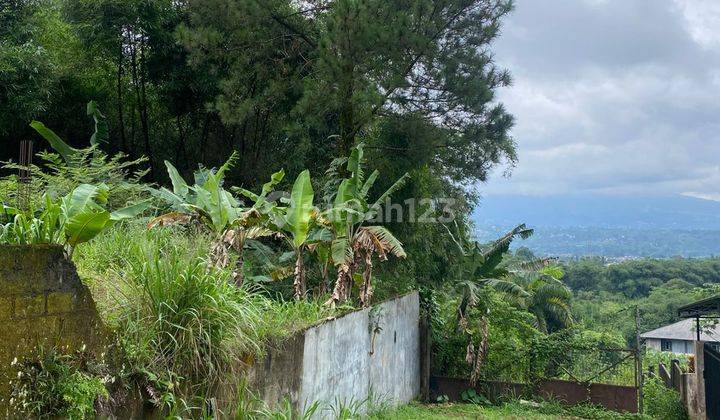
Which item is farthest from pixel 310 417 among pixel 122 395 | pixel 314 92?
pixel 314 92

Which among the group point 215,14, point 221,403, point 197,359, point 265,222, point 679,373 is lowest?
point 679,373

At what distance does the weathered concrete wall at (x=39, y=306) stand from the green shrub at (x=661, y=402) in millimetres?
9681

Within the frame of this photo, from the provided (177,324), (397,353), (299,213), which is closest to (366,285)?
(299,213)

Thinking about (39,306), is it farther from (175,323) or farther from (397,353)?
(397,353)

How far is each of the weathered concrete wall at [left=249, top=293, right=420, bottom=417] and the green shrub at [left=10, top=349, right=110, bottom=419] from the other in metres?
1.60

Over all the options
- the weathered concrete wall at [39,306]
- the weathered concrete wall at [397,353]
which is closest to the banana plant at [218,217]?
the weathered concrete wall at [397,353]

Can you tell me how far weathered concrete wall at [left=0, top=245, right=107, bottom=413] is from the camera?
10.4ft

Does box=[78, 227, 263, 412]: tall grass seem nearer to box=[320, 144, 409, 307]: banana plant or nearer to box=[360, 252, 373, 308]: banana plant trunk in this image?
box=[320, 144, 409, 307]: banana plant

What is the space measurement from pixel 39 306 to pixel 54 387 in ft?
1.48

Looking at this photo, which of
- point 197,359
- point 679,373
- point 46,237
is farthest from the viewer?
point 679,373

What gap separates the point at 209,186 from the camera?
23.1ft

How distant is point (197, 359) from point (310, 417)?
70.3 inches

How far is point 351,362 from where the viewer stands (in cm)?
745

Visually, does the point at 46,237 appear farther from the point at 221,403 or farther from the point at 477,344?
the point at 477,344
